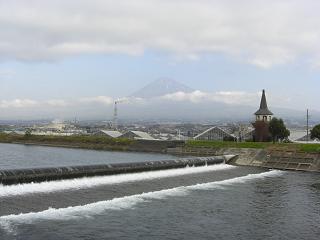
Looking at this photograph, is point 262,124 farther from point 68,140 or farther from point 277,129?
point 68,140

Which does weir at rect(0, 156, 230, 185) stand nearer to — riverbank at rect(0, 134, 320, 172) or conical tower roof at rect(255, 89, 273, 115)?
riverbank at rect(0, 134, 320, 172)

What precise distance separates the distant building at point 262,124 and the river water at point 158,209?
128 ft

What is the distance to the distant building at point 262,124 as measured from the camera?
243 ft

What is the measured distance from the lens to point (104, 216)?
21734 mm

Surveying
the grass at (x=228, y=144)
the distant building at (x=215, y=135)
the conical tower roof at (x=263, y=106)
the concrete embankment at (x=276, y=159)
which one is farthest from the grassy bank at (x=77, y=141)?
the concrete embankment at (x=276, y=159)

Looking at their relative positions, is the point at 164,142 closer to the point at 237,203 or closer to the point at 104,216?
the point at 237,203

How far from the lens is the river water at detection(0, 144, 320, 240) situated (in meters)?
19.5

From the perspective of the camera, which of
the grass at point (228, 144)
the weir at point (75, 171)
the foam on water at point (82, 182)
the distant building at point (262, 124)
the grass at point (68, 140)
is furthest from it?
the grass at point (68, 140)

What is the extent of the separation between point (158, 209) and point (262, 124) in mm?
53745

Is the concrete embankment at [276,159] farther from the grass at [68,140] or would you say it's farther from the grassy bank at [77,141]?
the grass at [68,140]

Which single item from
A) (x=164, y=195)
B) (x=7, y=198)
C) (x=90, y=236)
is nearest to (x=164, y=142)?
(x=164, y=195)

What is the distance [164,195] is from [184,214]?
4983 millimetres

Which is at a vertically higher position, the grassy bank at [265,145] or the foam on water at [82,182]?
the grassy bank at [265,145]

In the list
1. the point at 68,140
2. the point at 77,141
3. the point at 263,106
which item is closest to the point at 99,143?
the point at 77,141
